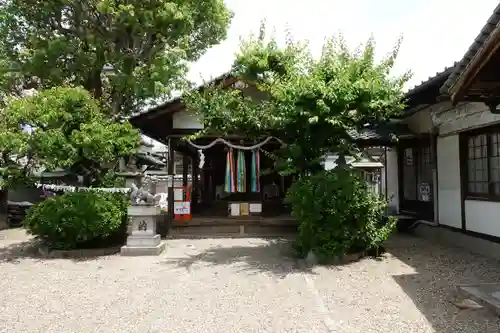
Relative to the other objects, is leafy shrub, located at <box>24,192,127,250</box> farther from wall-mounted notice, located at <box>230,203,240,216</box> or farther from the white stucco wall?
the white stucco wall

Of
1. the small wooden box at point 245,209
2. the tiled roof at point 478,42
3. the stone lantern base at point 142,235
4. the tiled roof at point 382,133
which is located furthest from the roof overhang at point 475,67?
the small wooden box at point 245,209

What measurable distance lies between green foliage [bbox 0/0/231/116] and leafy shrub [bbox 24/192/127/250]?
700 cm

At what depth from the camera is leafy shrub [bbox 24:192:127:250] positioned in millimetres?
9750

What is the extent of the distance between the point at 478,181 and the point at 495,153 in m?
0.90

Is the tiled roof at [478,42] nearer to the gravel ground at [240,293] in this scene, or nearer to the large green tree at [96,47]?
the gravel ground at [240,293]

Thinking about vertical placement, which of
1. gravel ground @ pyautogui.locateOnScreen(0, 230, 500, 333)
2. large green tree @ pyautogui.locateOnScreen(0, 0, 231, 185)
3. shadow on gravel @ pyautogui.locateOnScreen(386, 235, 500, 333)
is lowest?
gravel ground @ pyautogui.locateOnScreen(0, 230, 500, 333)

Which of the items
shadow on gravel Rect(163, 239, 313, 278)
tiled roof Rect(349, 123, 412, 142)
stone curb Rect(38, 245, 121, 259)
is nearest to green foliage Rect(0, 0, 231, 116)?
stone curb Rect(38, 245, 121, 259)

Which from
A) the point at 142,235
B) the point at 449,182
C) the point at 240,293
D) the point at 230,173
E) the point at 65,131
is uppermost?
the point at 65,131

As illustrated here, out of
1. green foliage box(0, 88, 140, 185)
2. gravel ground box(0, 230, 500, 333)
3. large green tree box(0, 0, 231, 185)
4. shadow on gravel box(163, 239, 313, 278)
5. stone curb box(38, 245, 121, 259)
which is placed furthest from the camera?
large green tree box(0, 0, 231, 185)

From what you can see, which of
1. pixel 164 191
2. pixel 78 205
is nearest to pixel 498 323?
pixel 78 205

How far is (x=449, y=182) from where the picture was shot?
10617 millimetres

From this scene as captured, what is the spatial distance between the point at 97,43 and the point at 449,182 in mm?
13764

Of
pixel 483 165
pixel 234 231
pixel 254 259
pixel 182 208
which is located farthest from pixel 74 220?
pixel 483 165

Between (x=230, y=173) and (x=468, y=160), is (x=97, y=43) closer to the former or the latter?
(x=230, y=173)
